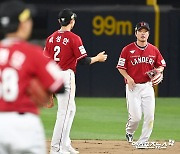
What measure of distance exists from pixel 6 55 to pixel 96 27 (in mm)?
14039

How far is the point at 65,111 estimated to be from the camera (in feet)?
30.5

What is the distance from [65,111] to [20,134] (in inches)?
164

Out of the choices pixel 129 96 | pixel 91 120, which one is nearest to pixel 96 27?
pixel 91 120

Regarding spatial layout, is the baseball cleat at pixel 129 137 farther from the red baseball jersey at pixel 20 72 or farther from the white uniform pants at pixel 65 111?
the red baseball jersey at pixel 20 72

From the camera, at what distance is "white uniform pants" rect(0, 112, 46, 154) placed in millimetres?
5121

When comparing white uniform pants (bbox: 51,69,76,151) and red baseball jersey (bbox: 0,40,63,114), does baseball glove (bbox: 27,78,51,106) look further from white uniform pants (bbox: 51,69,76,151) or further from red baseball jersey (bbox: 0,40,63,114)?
white uniform pants (bbox: 51,69,76,151)

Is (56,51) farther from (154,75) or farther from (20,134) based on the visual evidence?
(20,134)

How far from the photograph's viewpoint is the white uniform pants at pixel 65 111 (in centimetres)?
926

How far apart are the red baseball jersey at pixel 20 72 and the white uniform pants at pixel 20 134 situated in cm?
6

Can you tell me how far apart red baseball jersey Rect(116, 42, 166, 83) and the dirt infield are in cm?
98

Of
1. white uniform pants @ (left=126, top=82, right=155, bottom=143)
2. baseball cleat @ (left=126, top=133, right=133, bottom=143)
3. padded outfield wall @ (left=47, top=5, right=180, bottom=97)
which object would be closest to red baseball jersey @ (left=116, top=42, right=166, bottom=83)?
white uniform pants @ (left=126, top=82, right=155, bottom=143)

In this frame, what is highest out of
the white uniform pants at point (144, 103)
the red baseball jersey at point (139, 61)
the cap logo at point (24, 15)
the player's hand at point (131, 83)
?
the cap logo at point (24, 15)

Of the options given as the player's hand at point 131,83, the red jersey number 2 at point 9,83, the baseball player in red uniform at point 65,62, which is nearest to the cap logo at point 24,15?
the red jersey number 2 at point 9,83

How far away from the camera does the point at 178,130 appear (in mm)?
12984
